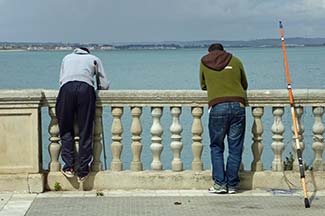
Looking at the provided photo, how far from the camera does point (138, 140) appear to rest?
9.60 metres

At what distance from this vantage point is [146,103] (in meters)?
9.45

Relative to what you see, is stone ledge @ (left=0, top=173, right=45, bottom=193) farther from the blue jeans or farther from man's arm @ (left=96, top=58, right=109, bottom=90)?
the blue jeans

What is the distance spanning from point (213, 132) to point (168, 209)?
4.31ft

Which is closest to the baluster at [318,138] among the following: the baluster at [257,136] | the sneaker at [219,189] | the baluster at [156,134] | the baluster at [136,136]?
the baluster at [257,136]

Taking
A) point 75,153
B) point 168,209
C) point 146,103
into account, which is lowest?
point 168,209

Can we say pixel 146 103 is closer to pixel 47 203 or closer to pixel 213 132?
pixel 213 132

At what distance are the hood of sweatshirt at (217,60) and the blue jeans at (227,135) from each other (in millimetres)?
460

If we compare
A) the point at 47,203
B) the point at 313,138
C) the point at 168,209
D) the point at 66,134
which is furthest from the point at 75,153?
the point at 313,138

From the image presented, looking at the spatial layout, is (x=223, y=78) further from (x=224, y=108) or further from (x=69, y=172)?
(x=69, y=172)

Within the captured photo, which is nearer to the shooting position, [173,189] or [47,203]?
[47,203]

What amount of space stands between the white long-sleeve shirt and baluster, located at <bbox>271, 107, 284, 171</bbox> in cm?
224

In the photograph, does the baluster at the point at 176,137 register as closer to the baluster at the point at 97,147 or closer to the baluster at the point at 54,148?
the baluster at the point at 97,147

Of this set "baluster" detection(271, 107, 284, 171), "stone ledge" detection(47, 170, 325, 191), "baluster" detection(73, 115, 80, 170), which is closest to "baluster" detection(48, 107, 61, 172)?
"stone ledge" detection(47, 170, 325, 191)

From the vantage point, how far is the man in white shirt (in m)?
9.23
